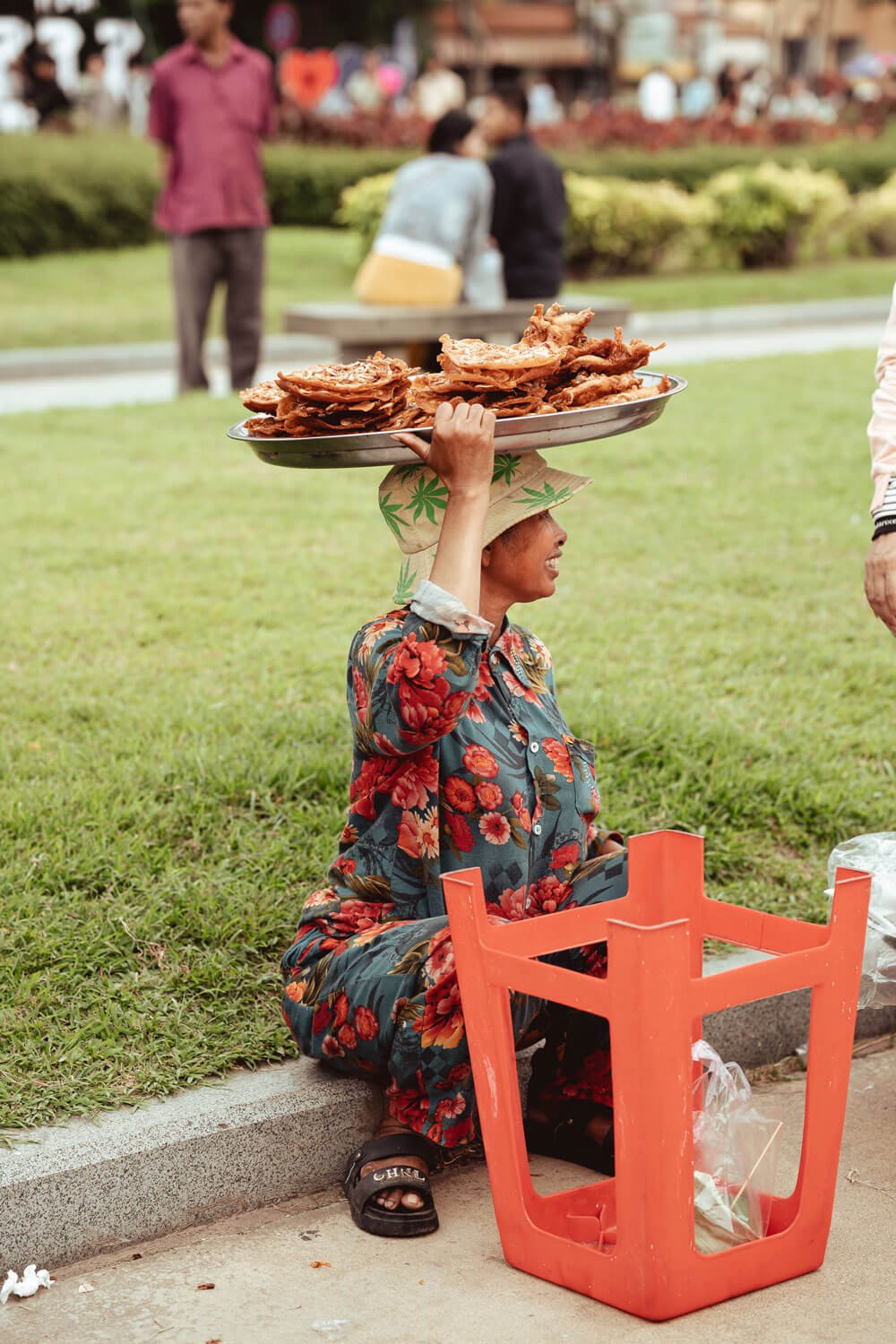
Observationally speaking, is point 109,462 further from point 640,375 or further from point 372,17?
point 372,17

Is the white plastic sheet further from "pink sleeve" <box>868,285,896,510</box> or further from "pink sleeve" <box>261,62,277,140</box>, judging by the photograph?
"pink sleeve" <box>261,62,277,140</box>

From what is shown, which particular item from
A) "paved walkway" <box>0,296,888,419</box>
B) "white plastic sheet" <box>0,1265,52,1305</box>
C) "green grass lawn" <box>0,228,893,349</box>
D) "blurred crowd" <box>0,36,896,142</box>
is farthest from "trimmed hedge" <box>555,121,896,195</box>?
"white plastic sheet" <box>0,1265,52,1305</box>

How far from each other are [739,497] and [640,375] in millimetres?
3860

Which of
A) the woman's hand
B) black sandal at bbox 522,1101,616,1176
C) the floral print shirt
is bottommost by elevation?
black sandal at bbox 522,1101,616,1176

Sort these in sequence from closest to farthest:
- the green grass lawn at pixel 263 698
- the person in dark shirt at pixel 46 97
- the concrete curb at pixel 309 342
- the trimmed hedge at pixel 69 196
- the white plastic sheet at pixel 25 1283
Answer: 1. the white plastic sheet at pixel 25 1283
2. the green grass lawn at pixel 263 698
3. the concrete curb at pixel 309 342
4. the trimmed hedge at pixel 69 196
5. the person in dark shirt at pixel 46 97

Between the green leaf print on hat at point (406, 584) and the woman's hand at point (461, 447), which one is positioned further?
the green leaf print on hat at point (406, 584)

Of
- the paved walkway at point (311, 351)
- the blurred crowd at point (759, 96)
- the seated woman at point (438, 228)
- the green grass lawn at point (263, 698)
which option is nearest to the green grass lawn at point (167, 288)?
the paved walkway at point (311, 351)

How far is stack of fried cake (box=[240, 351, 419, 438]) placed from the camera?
2490 mm

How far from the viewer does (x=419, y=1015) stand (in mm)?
2592

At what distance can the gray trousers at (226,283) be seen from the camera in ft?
30.2

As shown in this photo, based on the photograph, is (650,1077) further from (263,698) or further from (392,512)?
(263,698)

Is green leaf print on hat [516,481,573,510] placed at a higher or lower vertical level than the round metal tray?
lower

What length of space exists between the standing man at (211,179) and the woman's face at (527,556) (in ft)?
22.5

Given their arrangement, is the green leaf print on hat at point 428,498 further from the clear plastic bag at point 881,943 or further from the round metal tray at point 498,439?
the clear plastic bag at point 881,943
